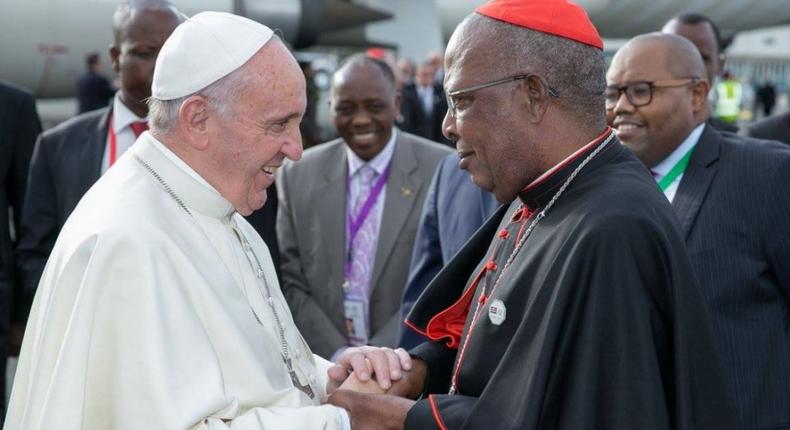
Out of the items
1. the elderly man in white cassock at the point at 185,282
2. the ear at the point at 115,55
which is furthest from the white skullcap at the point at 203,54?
the ear at the point at 115,55

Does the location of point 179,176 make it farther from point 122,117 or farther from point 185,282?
point 122,117

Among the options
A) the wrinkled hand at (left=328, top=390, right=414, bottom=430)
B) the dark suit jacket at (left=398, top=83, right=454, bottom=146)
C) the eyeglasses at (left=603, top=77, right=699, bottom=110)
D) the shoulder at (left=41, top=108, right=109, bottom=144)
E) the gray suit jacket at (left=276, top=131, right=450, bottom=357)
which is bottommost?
the dark suit jacket at (left=398, top=83, right=454, bottom=146)

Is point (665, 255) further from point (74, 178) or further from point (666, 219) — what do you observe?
point (74, 178)

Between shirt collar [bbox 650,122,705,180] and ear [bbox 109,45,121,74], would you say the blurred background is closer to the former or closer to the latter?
ear [bbox 109,45,121,74]

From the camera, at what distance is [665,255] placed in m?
2.35

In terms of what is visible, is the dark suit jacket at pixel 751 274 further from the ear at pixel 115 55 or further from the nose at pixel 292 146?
the ear at pixel 115 55

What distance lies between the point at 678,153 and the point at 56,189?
269cm

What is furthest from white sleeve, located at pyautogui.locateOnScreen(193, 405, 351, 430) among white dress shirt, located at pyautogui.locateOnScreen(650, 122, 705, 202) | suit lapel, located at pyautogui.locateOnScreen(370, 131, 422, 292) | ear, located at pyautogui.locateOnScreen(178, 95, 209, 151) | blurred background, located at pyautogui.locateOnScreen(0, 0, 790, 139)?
blurred background, located at pyautogui.locateOnScreen(0, 0, 790, 139)

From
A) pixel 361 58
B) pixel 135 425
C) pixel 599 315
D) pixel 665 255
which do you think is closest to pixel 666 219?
pixel 665 255

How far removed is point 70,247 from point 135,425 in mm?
467

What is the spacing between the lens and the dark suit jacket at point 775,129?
6067 mm

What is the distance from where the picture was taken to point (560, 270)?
7.85 ft

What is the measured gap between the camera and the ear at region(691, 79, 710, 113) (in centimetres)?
400

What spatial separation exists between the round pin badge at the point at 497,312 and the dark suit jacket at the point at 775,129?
161 inches
